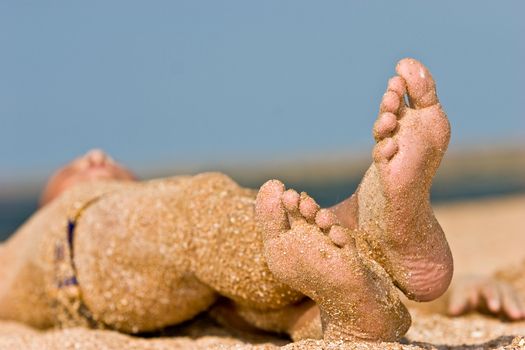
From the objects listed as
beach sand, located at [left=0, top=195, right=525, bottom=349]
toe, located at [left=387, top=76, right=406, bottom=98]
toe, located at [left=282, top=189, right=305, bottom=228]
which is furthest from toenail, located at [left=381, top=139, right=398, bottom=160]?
beach sand, located at [left=0, top=195, right=525, bottom=349]

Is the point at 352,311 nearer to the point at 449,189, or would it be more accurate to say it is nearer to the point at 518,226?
the point at 518,226

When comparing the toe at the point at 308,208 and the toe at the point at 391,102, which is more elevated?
the toe at the point at 391,102

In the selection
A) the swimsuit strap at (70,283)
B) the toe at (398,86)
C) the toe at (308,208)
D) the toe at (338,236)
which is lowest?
the swimsuit strap at (70,283)

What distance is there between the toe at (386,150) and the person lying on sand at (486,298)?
4.35 ft

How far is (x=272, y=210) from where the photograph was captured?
198cm

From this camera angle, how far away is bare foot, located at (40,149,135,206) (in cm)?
344

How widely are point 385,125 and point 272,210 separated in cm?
35

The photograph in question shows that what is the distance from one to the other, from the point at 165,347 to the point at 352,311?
817 millimetres

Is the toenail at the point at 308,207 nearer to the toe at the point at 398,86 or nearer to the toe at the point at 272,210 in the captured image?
the toe at the point at 272,210

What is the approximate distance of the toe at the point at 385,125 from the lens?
6.39 feet

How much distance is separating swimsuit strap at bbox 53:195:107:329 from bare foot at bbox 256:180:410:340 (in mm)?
951

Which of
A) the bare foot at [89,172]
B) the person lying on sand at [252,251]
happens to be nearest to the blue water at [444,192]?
the bare foot at [89,172]

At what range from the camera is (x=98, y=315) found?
2.68 metres

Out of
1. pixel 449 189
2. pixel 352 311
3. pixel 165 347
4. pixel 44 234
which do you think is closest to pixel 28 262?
pixel 44 234
